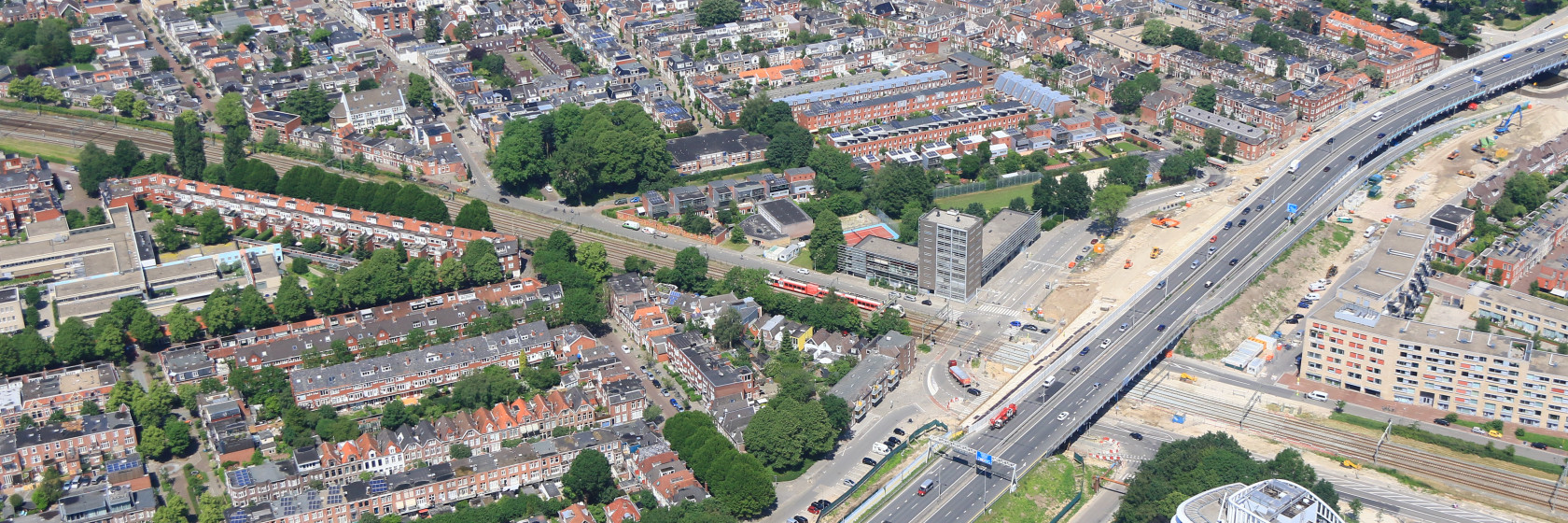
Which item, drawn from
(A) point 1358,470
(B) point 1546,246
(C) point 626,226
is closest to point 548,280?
(C) point 626,226

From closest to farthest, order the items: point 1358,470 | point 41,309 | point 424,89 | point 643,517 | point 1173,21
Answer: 1. point 643,517
2. point 1358,470
3. point 41,309
4. point 424,89
5. point 1173,21

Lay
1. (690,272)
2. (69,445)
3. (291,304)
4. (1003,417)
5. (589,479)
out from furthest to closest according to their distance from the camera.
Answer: (690,272)
(291,304)
(1003,417)
(69,445)
(589,479)

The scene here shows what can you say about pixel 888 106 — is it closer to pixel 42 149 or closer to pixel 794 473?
pixel 794 473

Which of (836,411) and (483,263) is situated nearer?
(836,411)

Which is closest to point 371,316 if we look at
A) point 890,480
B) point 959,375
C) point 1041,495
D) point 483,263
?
point 483,263

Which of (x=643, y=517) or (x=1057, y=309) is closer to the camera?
(x=643, y=517)

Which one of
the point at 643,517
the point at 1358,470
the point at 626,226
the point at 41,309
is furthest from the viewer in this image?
the point at 626,226

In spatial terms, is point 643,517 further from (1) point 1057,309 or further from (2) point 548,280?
(1) point 1057,309
